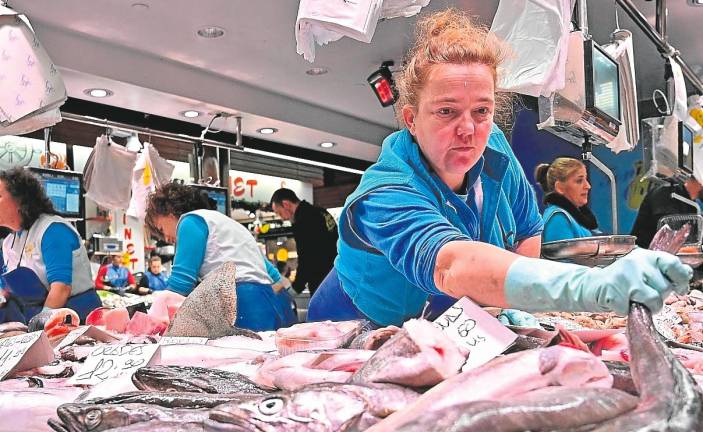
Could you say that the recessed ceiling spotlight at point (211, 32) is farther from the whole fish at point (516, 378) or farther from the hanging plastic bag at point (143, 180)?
the whole fish at point (516, 378)

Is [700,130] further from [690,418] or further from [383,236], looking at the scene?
[690,418]

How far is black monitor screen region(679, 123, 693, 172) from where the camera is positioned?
6312 mm

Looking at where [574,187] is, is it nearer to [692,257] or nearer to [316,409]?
[692,257]

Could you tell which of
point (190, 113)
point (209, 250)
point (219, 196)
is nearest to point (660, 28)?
point (209, 250)

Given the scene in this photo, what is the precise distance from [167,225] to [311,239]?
2944 mm

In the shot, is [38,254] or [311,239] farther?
[311,239]

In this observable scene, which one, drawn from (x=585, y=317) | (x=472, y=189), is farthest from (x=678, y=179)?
(x=472, y=189)

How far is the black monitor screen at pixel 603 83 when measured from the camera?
12.6ft

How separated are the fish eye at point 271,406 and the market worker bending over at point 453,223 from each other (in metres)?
0.46

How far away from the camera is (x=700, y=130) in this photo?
7.25 m

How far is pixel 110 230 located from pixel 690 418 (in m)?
10.3

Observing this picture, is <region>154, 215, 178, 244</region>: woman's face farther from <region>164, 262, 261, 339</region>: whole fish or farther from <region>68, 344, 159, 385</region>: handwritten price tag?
<region>68, 344, 159, 385</region>: handwritten price tag

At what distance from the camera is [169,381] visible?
123 cm

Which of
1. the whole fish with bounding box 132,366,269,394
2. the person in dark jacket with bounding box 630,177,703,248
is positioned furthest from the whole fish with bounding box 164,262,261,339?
the person in dark jacket with bounding box 630,177,703,248
